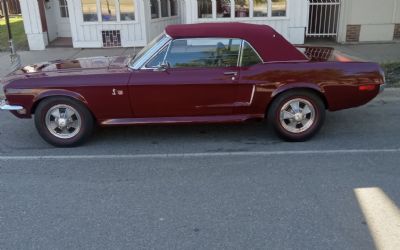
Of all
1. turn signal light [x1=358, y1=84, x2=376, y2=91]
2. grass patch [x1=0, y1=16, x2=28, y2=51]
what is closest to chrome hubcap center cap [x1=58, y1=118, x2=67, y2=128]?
turn signal light [x1=358, y1=84, x2=376, y2=91]

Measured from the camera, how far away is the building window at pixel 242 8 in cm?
1141

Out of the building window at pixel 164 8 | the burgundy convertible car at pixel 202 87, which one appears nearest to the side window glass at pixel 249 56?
the burgundy convertible car at pixel 202 87

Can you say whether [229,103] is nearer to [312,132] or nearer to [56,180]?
[312,132]

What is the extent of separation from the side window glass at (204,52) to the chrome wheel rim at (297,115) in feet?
2.79

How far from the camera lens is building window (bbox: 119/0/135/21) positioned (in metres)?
11.4

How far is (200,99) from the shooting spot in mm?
5230

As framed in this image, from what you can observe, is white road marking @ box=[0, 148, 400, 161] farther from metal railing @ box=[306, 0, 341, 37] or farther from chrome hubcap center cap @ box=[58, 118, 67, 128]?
metal railing @ box=[306, 0, 341, 37]

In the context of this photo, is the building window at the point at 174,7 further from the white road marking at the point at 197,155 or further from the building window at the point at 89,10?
the white road marking at the point at 197,155

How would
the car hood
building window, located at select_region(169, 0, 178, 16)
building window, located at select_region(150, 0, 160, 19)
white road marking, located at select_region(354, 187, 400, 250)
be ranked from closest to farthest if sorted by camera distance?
white road marking, located at select_region(354, 187, 400, 250), the car hood, building window, located at select_region(150, 0, 160, 19), building window, located at select_region(169, 0, 178, 16)

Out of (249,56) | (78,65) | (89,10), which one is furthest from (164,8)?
(249,56)

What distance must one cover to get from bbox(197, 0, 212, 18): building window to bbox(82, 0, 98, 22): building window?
107 inches

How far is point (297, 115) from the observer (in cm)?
532

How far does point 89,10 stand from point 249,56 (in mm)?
7438

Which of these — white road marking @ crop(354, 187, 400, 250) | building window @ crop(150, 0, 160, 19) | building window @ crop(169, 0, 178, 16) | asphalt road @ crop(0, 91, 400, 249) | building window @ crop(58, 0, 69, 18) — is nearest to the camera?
white road marking @ crop(354, 187, 400, 250)
